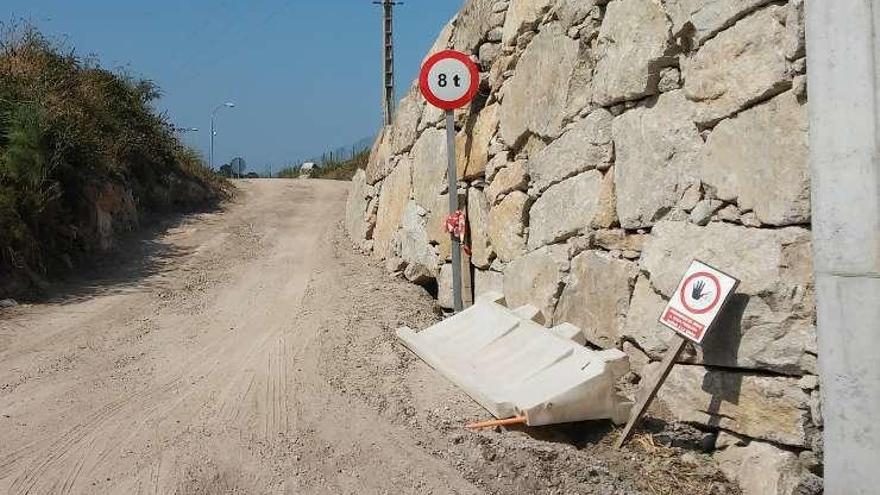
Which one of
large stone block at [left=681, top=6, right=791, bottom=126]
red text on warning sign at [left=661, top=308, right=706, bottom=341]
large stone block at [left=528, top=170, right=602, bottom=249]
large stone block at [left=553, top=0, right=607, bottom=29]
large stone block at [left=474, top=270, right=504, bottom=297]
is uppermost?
large stone block at [left=553, top=0, right=607, bottom=29]

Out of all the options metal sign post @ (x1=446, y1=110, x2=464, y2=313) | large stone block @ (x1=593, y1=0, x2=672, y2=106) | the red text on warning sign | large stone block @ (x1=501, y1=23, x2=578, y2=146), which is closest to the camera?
the red text on warning sign

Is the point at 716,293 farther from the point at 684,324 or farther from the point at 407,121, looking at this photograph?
the point at 407,121

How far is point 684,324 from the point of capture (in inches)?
161

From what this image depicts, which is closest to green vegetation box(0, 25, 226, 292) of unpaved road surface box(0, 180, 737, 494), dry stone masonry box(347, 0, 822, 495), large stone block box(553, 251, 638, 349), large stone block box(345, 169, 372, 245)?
unpaved road surface box(0, 180, 737, 494)

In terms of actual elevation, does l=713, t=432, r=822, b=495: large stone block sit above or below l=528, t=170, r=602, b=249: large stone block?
below

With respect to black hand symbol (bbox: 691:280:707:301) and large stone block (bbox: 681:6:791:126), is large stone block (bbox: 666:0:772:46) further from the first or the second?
black hand symbol (bbox: 691:280:707:301)

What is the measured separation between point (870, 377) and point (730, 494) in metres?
1.02

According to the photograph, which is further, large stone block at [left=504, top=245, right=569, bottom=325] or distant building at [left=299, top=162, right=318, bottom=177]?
distant building at [left=299, top=162, right=318, bottom=177]

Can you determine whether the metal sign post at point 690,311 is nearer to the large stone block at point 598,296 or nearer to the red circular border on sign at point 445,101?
the large stone block at point 598,296

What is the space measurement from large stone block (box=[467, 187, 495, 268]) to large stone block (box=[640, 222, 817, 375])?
2.79 metres

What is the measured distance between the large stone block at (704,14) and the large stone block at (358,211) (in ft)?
20.9

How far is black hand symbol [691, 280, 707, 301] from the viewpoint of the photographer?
13.3 ft

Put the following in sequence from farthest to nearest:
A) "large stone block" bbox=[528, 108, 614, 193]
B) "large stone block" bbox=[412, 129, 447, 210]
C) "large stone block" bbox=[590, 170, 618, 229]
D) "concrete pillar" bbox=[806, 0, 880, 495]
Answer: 1. "large stone block" bbox=[412, 129, 447, 210]
2. "large stone block" bbox=[528, 108, 614, 193]
3. "large stone block" bbox=[590, 170, 618, 229]
4. "concrete pillar" bbox=[806, 0, 880, 495]

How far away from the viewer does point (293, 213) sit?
13789 millimetres
